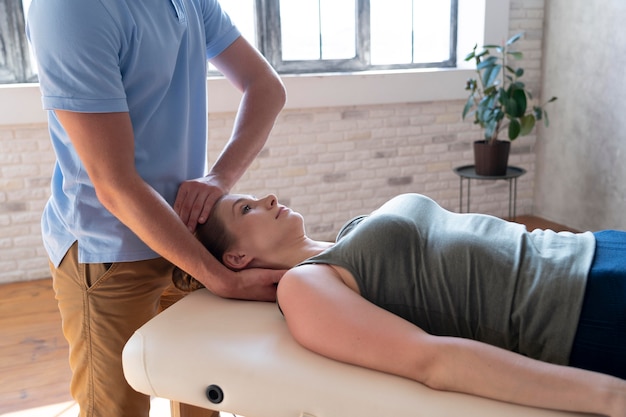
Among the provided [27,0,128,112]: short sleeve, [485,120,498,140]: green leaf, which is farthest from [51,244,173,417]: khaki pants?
[485,120,498,140]: green leaf

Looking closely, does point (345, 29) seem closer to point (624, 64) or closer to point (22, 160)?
point (624, 64)

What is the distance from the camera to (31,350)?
8.78ft

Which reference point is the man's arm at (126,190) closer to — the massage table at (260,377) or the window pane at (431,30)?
the massage table at (260,377)

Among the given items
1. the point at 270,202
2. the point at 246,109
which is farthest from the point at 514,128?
the point at 270,202

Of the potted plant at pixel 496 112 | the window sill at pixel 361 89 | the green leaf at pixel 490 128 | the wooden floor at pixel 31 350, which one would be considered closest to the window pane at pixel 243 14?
the window sill at pixel 361 89

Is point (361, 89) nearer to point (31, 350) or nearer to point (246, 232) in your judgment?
point (31, 350)

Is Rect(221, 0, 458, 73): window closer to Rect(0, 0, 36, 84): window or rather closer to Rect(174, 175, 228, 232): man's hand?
Rect(0, 0, 36, 84): window

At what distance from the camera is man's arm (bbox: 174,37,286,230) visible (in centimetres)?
162

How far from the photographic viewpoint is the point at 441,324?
129cm

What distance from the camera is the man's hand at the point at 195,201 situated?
1491 mm

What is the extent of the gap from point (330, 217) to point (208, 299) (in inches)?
102

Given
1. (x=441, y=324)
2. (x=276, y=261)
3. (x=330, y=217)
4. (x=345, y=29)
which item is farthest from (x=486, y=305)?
(x=345, y=29)

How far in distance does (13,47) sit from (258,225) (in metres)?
2.60

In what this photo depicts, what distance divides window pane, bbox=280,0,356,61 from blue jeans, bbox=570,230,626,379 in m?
3.03
